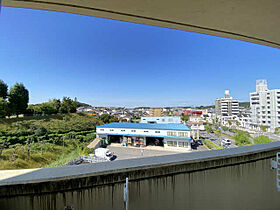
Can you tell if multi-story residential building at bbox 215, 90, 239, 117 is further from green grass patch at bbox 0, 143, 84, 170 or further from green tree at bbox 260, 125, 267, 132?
green grass patch at bbox 0, 143, 84, 170

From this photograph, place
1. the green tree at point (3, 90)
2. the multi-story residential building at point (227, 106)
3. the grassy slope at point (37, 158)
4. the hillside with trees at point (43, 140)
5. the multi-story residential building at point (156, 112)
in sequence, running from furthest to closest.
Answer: the multi-story residential building at point (156, 112)
the multi-story residential building at point (227, 106)
the green tree at point (3, 90)
the hillside with trees at point (43, 140)
the grassy slope at point (37, 158)

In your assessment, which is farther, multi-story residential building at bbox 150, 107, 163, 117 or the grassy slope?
multi-story residential building at bbox 150, 107, 163, 117

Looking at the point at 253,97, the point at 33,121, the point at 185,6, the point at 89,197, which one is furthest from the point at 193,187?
the point at 33,121

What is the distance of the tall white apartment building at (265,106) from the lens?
1.65m

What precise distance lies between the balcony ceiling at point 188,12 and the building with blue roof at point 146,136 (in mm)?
1604

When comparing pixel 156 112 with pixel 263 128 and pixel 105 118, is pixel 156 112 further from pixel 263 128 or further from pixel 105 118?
pixel 263 128

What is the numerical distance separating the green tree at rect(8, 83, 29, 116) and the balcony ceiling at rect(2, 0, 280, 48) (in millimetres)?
1568

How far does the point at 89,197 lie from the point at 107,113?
2076 millimetres

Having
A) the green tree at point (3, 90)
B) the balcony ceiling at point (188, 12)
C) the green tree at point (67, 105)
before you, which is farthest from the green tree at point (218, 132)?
the green tree at point (3, 90)

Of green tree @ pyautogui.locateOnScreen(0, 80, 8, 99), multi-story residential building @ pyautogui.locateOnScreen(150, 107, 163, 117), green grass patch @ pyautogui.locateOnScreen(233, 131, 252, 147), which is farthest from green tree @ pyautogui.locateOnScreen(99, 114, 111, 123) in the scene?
green grass patch @ pyautogui.locateOnScreen(233, 131, 252, 147)

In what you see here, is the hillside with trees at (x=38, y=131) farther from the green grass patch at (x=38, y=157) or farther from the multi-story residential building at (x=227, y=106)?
the multi-story residential building at (x=227, y=106)

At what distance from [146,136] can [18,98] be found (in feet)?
7.62

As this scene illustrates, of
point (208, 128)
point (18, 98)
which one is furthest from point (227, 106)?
point (18, 98)

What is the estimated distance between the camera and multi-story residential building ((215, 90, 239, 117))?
2273mm
